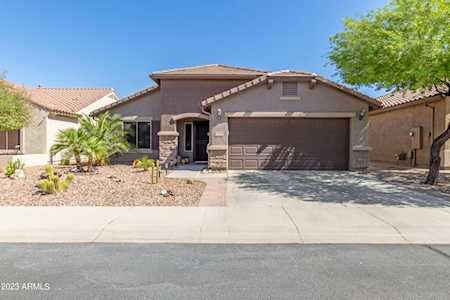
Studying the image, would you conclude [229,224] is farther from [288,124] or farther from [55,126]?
[55,126]

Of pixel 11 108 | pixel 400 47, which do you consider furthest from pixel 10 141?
pixel 400 47

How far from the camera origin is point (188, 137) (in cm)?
1855

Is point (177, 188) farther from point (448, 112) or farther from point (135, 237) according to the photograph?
point (448, 112)

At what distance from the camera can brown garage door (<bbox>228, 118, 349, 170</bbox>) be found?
14672 millimetres

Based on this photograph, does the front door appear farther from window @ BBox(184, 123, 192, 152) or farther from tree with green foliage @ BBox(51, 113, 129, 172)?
tree with green foliage @ BBox(51, 113, 129, 172)

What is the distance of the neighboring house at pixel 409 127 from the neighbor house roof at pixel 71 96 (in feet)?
67.5

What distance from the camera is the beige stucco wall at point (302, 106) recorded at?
14398mm

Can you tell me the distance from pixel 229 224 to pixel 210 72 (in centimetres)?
1339

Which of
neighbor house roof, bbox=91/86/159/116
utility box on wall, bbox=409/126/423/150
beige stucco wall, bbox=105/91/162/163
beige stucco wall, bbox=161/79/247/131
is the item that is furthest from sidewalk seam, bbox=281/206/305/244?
neighbor house roof, bbox=91/86/159/116

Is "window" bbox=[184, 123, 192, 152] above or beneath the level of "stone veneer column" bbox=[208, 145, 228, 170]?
above

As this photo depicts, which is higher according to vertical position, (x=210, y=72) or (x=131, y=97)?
(x=210, y=72)

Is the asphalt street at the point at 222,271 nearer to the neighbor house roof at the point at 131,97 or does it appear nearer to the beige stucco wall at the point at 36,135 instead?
the neighbor house roof at the point at 131,97

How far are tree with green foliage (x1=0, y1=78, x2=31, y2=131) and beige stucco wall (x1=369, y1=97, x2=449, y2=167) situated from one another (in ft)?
69.5

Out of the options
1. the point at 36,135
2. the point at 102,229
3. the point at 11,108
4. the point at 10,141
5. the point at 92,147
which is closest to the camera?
the point at 102,229
